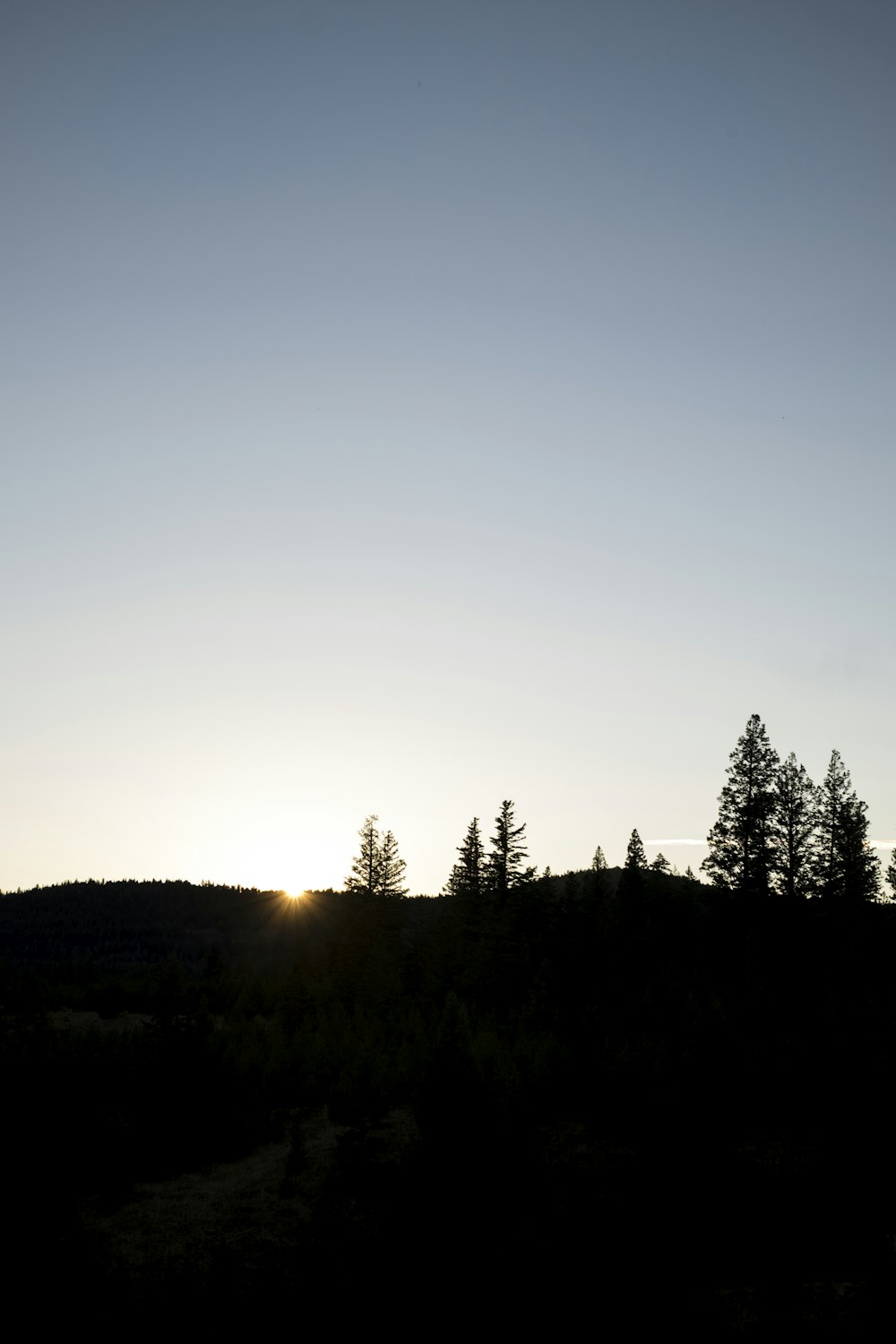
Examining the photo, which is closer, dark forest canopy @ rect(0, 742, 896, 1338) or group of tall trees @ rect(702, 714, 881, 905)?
dark forest canopy @ rect(0, 742, 896, 1338)

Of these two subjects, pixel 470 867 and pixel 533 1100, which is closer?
pixel 533 1100

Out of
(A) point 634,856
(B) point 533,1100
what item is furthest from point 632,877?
(B) point 533,1100

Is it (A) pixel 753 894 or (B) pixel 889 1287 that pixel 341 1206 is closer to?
(B) pixel 889 1287

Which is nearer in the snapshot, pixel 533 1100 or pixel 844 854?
pixel 533 1100

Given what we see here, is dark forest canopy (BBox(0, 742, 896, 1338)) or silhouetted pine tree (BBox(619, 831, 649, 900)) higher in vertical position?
silhouetted pine tree (BBox(619, 831, 649, 900))

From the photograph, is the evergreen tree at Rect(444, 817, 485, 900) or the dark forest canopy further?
the evergreen tree at Rect(444, 817, 485, 900)

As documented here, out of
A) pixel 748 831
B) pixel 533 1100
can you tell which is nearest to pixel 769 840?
pixel 748 831

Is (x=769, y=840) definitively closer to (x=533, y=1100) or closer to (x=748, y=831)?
(x=748, y=831)

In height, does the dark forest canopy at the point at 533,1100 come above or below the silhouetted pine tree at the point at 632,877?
below

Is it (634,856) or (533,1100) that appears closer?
(533,1100)

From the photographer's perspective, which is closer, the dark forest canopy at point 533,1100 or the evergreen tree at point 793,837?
the dark forest canopy at point 533,1100

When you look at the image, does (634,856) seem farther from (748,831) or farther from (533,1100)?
(533,1100)

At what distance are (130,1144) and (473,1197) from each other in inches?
531

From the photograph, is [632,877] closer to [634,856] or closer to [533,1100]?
[634,856]
